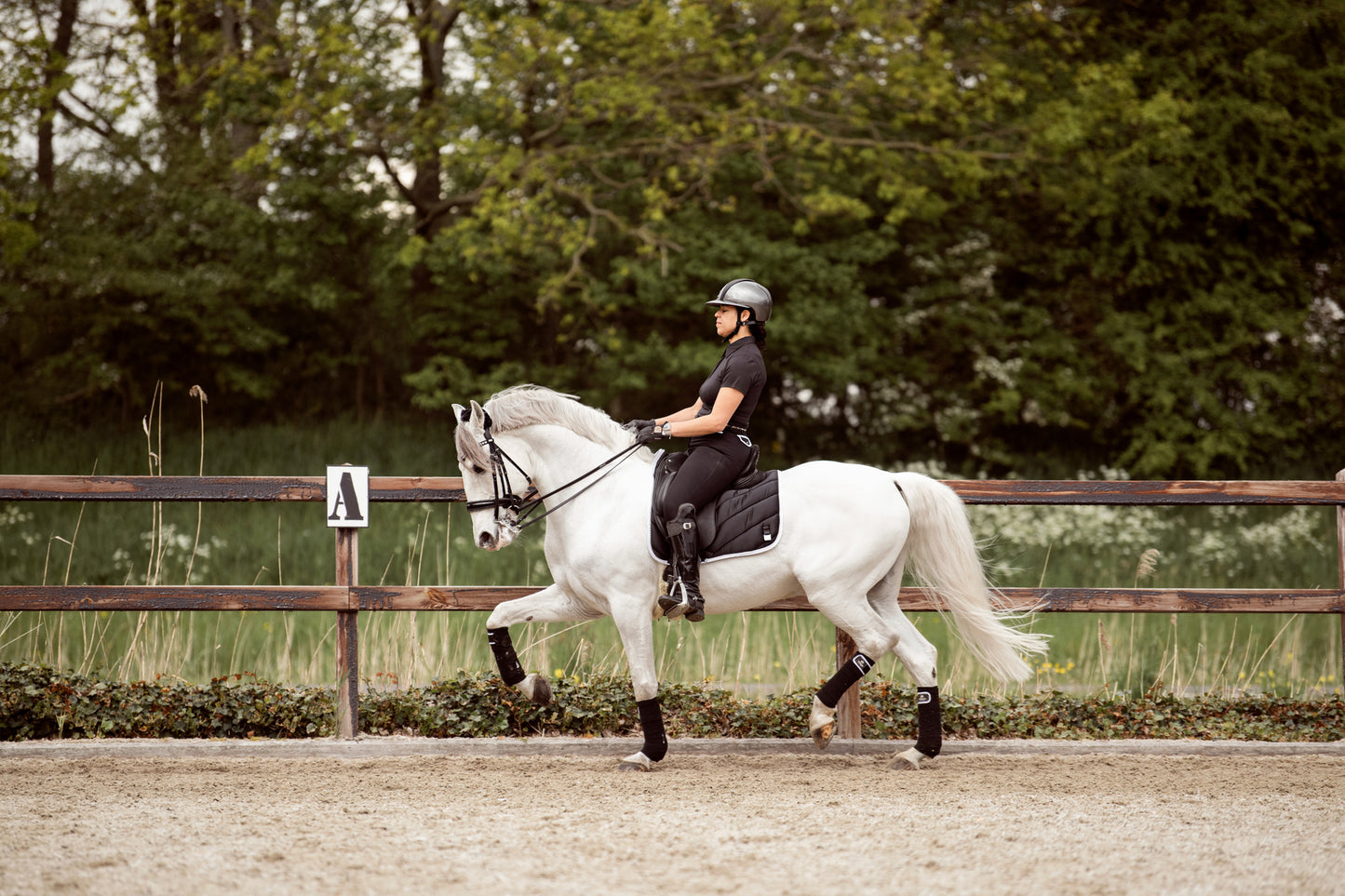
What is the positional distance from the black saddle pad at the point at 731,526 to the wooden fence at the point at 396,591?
0.67 m

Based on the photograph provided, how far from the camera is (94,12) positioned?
16.9m

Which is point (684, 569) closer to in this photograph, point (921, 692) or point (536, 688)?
point (536, 688)

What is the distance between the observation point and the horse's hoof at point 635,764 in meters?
5.72

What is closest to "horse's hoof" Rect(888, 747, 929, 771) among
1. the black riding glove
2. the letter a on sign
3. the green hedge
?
the green hedge

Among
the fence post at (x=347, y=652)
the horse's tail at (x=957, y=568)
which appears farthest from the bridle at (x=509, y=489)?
the horse's tail at (x=957, y=568)

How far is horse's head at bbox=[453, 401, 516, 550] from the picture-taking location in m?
5.68

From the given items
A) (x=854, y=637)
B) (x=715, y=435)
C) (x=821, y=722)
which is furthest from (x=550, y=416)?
(x=821, y=722)

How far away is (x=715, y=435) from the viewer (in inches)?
227

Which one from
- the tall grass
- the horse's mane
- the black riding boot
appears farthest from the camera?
the tall grass

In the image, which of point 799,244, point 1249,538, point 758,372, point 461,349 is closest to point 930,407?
point 799,244

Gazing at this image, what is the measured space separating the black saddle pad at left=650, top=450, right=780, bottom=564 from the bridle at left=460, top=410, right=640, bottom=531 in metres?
0.38

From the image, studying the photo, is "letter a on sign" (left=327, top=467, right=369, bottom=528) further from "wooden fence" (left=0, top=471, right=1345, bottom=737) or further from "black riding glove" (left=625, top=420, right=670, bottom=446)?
"black riding glove" (left=625, top=420, right=670, bottom=446)

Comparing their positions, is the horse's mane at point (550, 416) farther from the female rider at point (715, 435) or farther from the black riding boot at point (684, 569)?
the black riding boot at point (684, 569)

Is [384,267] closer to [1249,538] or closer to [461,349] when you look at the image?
[461,349]
